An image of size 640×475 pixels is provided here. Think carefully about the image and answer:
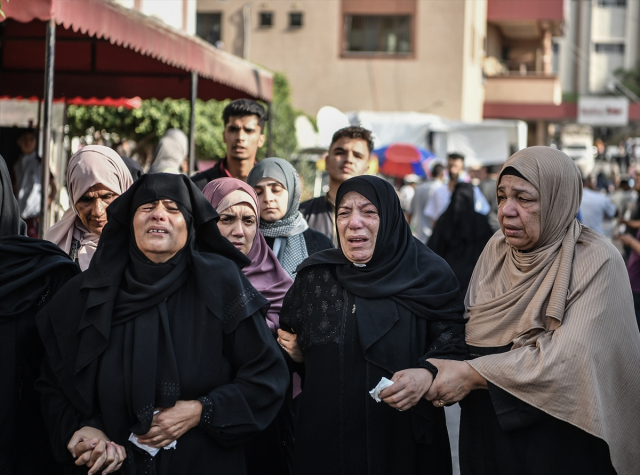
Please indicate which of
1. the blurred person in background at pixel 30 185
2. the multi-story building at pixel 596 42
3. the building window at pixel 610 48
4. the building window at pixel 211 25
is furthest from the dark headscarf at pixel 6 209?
the building window at pixel 610 48

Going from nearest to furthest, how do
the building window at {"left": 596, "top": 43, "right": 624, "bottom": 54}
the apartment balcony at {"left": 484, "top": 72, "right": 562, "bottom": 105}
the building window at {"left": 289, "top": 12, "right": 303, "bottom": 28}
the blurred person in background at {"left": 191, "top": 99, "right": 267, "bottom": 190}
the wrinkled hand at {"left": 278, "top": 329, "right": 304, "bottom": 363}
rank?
the wrinkled hand at {"left": 278, "top": 329, "right": 304, "bottom": 363} < the blurred person in background at {"left": 191, "top": 99, "right": 267, "bottom": 190} < the building window at {"left": 289, "top": 12, "right": 303, "bottom": 28} < the apartment balcony at {"left": 484, "top": 72, "right": 562, "bottom": 105} < the building window at {"left": 596, "top": 43, "right": 624, "bottom": 54}

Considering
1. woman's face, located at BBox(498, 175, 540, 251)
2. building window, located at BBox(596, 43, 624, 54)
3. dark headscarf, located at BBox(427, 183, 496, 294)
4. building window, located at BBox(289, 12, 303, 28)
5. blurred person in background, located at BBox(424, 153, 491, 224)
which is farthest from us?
building window, located at BBox(596, 43, 624, 54)

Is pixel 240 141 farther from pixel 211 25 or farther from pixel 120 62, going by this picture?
pixel 211 25

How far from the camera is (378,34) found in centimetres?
2448

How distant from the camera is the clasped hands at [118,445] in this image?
2693mm

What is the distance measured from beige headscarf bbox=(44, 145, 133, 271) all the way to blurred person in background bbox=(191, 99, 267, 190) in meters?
1.48

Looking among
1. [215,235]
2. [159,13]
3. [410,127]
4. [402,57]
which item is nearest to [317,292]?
[215,235]

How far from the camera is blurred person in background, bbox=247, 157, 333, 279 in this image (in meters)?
4.35

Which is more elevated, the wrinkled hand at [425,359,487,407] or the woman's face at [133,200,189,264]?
the woman's face at [133,200,189,264]

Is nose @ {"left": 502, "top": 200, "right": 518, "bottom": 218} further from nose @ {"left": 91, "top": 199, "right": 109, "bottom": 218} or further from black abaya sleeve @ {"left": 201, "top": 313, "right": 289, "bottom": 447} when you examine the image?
nose @ {"left": 91, "top": 199, "right": 109, "bottom": 218}

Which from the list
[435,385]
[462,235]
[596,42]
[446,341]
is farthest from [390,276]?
[596,42]

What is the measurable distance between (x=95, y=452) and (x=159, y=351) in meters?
0.37

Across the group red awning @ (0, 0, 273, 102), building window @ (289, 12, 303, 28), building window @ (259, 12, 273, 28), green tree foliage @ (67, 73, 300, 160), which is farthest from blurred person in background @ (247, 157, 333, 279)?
building window @ (259, 12, 273, 28)

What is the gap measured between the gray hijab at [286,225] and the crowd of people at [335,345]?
0.91 meters
